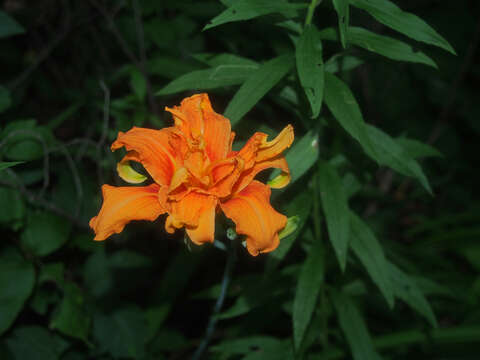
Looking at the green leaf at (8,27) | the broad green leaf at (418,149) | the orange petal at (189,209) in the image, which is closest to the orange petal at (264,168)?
the orange petal at (189,209)

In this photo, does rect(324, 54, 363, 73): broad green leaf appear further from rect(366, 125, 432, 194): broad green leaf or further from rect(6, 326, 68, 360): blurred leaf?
rect(6, 326, 68, 360): blurred leaf

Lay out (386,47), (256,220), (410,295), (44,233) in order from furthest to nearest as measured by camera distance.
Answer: (44,233) < (410,295) < (386,47) < (256,220)

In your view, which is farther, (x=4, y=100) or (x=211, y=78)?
(x=4, y=100)

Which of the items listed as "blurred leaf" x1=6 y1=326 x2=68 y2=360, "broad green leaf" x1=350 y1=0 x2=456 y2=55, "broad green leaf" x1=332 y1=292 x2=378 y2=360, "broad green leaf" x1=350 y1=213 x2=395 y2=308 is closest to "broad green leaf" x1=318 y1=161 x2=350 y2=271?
"broad green leaf" x1=350 y1=213 x2=395 y2=308

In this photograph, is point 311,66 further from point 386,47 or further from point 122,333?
point 122,333

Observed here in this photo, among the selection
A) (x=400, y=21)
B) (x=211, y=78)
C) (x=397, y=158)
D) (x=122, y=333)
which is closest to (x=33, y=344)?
(x=122, y=333)

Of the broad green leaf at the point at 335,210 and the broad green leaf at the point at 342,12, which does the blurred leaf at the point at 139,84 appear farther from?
the broad green leaf at the point at 342,12

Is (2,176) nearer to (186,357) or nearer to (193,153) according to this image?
(193,153)
